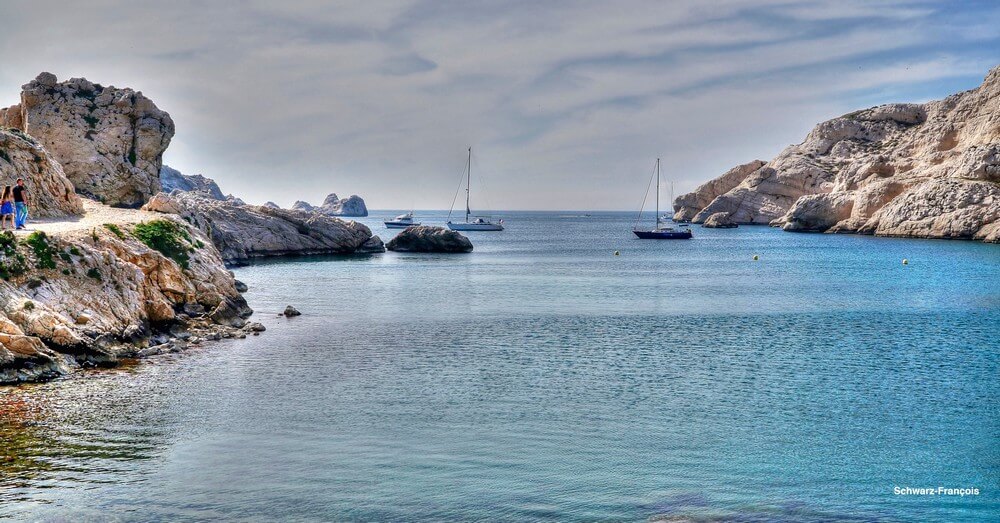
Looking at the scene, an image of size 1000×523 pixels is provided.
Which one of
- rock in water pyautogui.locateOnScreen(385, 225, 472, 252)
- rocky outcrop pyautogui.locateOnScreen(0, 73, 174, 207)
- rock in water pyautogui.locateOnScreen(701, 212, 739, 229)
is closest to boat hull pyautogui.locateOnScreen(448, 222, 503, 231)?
rock in water pyautogui.locateOnScreen(385, 225, 472, 252)

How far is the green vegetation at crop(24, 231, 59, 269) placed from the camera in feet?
96.2

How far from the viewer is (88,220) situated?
38.2 m

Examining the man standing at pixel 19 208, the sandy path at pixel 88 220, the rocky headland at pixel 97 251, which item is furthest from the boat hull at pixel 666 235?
the man standing at pixel 19 208

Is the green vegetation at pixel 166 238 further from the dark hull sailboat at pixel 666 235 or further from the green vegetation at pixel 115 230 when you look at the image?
the dark hull sailboat at pixel 666 235

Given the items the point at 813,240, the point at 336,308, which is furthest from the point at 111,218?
the point at 813,240

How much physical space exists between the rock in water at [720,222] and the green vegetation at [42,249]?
166615mm

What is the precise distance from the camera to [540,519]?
15602 millimetres

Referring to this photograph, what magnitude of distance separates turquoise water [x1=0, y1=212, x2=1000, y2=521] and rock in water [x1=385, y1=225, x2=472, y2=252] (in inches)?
1987

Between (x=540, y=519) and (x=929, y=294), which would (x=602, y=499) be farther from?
(x=929, y=294)

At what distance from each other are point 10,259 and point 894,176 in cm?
13277

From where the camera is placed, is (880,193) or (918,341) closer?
(918,341)

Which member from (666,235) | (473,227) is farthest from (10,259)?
(473,227)

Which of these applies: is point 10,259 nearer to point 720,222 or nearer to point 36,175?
point 36,175

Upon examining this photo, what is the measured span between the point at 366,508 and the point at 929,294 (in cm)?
4740
